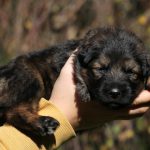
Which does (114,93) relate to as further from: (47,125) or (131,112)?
(47,125)

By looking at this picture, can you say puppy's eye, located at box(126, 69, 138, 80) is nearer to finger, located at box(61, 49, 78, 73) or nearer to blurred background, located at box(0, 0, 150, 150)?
finger, located at box(61, 49, 78, 73)

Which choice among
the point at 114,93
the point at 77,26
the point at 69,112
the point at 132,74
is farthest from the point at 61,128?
the point at 77,26

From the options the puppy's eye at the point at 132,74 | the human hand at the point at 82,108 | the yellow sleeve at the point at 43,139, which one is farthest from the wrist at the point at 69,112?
the puppy's eye at the point at 132,74

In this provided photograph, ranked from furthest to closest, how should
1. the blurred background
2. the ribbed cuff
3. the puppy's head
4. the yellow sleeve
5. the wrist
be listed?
the blurred background → the puppy's head → the wrist → the ribbed cuff → the yellow sleeve

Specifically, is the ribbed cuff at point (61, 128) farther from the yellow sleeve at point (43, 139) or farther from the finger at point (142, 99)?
the finger at point (142, 99)

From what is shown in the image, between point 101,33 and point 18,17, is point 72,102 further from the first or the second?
point 18,17

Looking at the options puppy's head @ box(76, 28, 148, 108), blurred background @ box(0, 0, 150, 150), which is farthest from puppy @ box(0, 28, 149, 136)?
blurred background @ box(0, 0, 150, 150)
